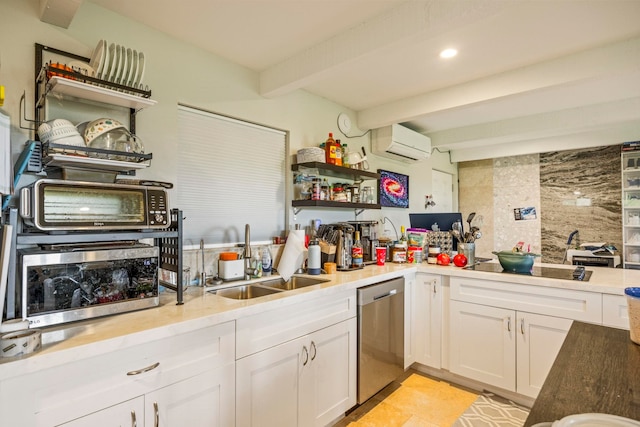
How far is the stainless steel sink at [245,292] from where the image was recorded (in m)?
2.03

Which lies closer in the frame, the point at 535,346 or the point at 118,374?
the point at 118,374

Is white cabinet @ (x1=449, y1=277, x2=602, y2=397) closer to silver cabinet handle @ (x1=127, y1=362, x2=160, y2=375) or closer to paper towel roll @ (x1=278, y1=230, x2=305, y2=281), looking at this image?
paper towel roll @ (x1=278, y1=230, x2=305, y2=281)

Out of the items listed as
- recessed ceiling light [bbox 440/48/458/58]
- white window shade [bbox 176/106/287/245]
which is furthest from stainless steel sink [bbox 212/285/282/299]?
recessed ceiling light [bbox 440/48/458/58]

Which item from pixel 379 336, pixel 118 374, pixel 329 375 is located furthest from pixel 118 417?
pixel 379 336

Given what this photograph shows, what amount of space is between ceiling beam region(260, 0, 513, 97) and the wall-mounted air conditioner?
1401 millimetres

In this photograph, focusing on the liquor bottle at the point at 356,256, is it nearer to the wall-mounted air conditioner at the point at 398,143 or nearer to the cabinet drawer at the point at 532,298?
the cabinet drawer at the point at 532,298

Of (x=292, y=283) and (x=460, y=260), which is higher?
(x=460, y=260)

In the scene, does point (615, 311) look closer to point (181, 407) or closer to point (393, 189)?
point (393, 189)

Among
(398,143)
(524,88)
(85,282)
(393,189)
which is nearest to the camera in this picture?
(85,282)

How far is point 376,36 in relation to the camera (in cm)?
188

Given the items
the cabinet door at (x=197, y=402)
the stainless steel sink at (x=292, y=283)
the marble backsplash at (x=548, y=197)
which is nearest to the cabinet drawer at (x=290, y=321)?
the cabinet door at (x=197, y=402)

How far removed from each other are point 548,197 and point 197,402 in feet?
16.9

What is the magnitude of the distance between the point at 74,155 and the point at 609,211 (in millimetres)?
5616

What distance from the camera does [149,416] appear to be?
1227 millimetres
